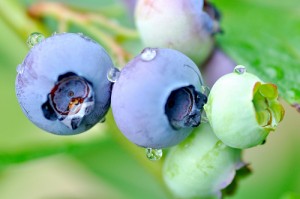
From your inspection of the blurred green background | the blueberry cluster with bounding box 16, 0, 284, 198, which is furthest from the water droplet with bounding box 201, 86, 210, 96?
the blurred green background

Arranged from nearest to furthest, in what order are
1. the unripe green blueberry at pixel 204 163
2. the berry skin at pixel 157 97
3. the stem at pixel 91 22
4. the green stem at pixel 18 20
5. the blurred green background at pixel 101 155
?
the berry skin at pixel 157 97
the unripe green blueberry at pixel 204 163
the stem at pixel 91 22
the green stem at pixel 18 20
the blurred green background at pixel 101 155

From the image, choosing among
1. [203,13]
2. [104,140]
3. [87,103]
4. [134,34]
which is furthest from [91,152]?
[87,103]

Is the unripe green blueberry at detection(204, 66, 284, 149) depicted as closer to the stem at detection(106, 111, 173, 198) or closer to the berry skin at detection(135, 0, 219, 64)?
the berry skin at detection(135, 0, 219, 64)

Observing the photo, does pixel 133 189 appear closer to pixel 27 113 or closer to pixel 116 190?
pixel 116 190

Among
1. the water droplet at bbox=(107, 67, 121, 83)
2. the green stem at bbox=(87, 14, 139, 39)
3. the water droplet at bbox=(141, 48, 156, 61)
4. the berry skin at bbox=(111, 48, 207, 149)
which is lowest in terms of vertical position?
the berry skin at bbox=(111, 48, 207, 149)

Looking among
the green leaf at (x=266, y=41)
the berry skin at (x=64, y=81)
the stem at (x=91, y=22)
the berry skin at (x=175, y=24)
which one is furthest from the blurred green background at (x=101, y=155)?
the berry skin at (x=64, y=81)

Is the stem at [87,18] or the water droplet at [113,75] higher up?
the stem at [87,18]

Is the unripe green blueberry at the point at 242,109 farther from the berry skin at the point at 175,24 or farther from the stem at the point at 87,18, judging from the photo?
the stem at the point at 87,18
